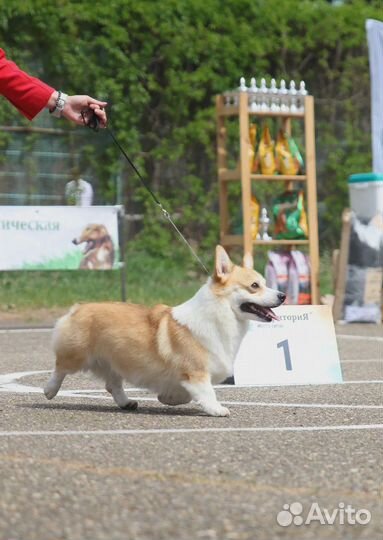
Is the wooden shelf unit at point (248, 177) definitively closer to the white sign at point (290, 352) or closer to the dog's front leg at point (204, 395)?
the white sign at point (290, 352)

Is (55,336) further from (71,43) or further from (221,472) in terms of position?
(71,43)

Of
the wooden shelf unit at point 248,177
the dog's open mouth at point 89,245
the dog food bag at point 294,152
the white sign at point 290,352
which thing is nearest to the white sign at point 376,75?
the wooden shelf unit at point 248,177

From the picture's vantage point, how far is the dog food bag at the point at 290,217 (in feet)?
46.8

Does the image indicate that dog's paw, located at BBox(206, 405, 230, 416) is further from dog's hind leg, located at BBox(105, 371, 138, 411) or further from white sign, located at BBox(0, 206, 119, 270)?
white sign, located at BBox(0, 206, 119, 270)

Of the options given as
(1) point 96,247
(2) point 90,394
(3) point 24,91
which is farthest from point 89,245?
(3) point 24,91

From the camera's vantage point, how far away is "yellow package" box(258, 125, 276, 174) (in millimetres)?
14055

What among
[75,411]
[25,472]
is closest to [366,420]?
[75,411]

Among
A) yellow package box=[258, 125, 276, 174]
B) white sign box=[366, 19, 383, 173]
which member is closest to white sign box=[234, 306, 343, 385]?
yellow package box=[258, 125, 276, 174]

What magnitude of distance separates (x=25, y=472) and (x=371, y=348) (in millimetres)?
6623

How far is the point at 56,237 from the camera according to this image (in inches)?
Result: 520

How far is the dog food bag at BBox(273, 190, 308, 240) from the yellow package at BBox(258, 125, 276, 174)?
15.1 inches

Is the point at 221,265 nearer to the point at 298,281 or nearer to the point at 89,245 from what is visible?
the point at 89,245

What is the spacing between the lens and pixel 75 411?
7.16 meters

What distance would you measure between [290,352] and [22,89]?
9.11ft
